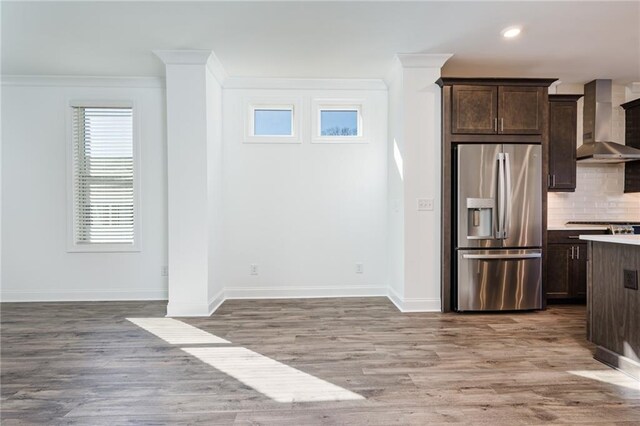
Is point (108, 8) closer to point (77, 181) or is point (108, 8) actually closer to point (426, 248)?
point (77, 181)

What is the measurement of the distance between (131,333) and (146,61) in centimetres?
299

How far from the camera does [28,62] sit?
401 cm

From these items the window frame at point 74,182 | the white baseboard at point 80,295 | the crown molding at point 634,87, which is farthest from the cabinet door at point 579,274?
the window frame at point 74,182

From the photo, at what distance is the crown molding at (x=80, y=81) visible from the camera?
441 cm

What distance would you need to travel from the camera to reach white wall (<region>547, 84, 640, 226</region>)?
15.3 ft

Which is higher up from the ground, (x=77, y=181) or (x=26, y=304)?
(x=77, y=181)

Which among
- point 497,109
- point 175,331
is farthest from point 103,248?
point 497,109

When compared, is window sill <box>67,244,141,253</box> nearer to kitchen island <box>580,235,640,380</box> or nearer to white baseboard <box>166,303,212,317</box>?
white baseboard <box>166,303,212,317</box>

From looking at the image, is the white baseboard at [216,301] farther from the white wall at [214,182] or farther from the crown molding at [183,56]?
the crown molding at [183,56]

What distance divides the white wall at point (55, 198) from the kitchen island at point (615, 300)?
4.59 m

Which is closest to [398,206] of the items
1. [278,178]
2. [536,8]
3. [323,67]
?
[278,178]

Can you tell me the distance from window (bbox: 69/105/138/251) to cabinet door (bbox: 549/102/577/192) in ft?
17.6

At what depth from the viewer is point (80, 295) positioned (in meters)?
4.48

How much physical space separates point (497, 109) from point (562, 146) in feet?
4.11
